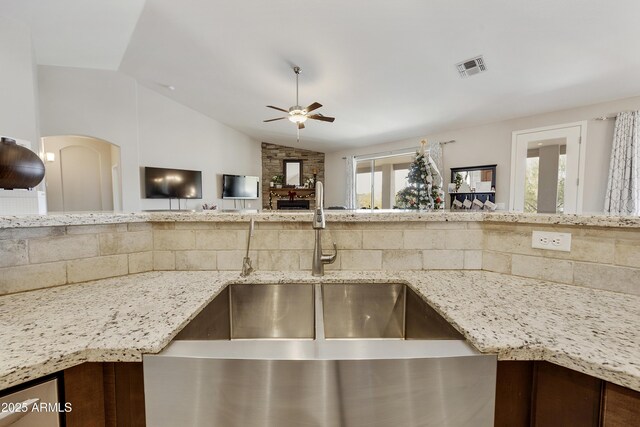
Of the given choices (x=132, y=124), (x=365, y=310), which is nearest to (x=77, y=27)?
(x=132, y=124)

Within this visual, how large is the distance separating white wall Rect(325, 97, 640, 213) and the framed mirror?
221 centimetres

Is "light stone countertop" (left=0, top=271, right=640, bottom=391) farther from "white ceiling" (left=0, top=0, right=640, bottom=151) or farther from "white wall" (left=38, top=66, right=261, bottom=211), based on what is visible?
"white wall" (left=38, top=66, right=261, bottom=211)

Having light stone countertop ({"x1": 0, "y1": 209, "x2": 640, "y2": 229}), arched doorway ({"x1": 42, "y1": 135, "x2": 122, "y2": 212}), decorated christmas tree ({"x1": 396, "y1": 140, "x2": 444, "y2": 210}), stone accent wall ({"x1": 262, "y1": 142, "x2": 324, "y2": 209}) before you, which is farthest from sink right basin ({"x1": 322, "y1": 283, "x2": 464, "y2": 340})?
stone accent wall ({"x1": 262, "y1": 142, "x2": 324, "y2": 209})

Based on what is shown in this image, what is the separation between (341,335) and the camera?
3.23 ft

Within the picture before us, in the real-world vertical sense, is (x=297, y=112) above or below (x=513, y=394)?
above

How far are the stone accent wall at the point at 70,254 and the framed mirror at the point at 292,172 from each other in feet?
21.6

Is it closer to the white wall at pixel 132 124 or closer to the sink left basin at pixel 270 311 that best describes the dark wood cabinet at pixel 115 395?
the sink left basin at pixel 270 311

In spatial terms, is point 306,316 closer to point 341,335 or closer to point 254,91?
point 341,335

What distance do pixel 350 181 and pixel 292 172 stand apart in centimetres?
176

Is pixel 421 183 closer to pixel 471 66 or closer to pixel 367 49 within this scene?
pixel 471 66

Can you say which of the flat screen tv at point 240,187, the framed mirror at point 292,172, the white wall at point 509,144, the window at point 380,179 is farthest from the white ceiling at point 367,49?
the framed mirror at point 292,172

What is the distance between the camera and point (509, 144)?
4395 mm

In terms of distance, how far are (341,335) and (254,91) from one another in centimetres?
409

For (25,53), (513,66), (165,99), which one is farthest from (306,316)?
(165,99)
